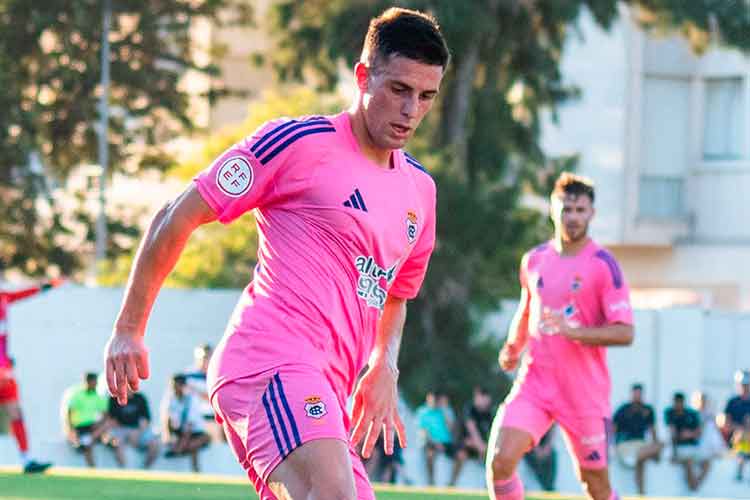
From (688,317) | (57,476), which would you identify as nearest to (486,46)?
(688,317)

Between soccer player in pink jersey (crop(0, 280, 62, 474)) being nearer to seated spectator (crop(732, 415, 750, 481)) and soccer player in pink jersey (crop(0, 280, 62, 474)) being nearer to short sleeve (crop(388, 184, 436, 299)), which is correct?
seated spectator (crop(732, 415, 750, 481))

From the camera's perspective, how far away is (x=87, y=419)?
822 inches

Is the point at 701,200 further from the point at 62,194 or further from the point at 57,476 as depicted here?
the point at 57,476

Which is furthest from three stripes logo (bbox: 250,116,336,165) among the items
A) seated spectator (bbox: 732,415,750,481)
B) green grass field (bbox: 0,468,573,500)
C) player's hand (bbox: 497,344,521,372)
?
seated spectator (bbox: 732,415,750,481)

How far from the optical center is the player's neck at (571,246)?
434 inches

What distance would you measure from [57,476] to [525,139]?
1072 centimetres

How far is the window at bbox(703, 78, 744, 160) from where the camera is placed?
35.5 metres

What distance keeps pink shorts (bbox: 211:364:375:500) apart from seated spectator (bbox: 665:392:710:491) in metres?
15.8

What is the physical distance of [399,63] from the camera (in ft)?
19.6

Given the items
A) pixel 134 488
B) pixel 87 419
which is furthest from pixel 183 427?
pixel 134 488

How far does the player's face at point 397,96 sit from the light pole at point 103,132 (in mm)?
22668

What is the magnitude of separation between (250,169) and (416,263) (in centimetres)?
88

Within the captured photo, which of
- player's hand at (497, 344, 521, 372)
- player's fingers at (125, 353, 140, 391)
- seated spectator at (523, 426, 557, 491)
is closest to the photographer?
player's fingers at (125, 353, 140, 391)

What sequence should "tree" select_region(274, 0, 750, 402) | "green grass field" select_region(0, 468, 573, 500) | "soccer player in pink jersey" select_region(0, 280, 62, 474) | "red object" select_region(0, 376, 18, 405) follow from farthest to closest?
"tree" select_region(274, 0, 750, 402) < "red object" select_region(0, 376, 18, 405) < "soccer player in pink jersey" select_region(0, 280, 62, 474) < "green grass field" select_region(0, 468, 573, 500)
